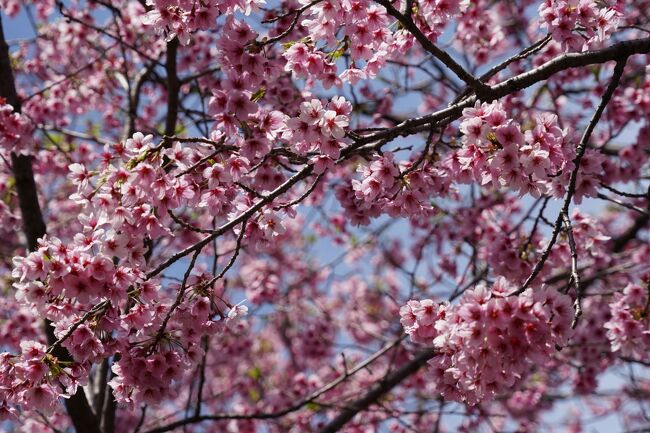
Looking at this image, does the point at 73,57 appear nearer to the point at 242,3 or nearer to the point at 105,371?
the point at 105,371

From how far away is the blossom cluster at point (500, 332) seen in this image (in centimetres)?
249

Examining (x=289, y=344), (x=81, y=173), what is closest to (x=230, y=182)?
(x=81, y=173)

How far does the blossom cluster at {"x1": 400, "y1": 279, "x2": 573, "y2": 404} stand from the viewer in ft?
8.18

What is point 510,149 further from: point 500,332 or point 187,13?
point 187,13

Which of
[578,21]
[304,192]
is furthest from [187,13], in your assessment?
[578,21]

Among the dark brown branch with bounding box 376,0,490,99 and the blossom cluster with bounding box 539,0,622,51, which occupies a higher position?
the blossom cluster with bounding box 539,0,622,51

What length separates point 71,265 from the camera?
2.90 m

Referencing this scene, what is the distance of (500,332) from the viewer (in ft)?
8.21

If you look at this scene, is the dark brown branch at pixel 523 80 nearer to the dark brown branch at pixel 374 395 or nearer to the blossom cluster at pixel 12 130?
the dark brown branch at pixel 374 395

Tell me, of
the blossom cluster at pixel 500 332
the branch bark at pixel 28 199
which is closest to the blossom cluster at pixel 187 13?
the blossom cluster at pixel 500 332

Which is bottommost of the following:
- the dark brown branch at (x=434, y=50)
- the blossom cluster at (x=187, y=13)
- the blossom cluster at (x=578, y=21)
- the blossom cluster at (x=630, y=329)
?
the blossom cluster at (x=630, y=329)

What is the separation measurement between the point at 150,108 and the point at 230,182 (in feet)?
17.0

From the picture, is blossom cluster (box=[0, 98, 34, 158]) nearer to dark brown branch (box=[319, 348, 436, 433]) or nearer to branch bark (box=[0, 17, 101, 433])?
branch bark (box=[0, 17, 101, 433])

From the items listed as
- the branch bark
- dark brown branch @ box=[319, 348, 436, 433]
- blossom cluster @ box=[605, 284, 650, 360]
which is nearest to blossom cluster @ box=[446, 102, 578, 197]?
blossom cluster @ box=[605, 284, 650, 360]
